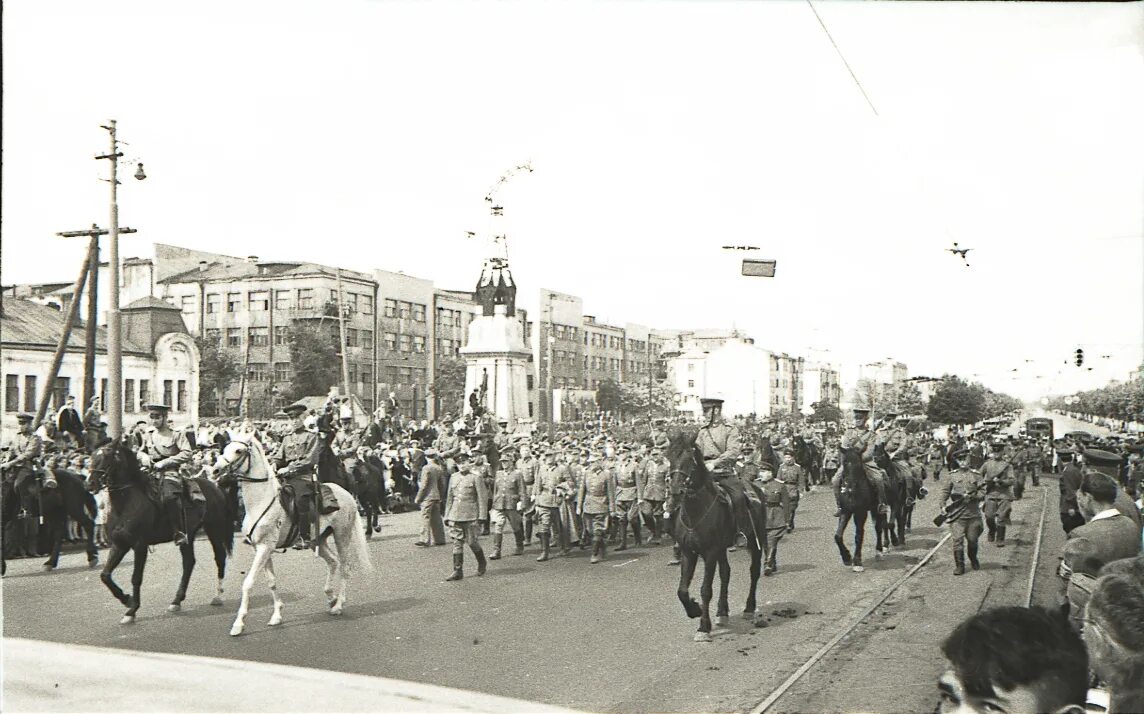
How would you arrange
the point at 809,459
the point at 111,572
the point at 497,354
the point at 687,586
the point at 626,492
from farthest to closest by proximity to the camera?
the point at 497,354 < the point at 809,459 < the point at 626,492 < the point at 111,572 < the point at 687,586

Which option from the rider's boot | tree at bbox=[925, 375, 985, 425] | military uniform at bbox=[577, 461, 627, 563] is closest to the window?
the rider's boot

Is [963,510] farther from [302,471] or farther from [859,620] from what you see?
[302,471]

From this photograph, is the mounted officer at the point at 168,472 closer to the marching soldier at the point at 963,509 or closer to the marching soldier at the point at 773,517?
the marching soldier at the point at 773,517

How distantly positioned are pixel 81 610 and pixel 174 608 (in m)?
1.10

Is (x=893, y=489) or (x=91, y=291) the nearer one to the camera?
(x=91, y=291)

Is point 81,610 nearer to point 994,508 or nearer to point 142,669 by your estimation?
point 142,669

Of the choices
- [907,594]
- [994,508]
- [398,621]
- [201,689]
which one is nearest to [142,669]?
[201,689]

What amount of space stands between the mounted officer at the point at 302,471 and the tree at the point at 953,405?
81.8 meters

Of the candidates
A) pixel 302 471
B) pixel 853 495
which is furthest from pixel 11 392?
pixel 853 495

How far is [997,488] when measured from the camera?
1486 cm

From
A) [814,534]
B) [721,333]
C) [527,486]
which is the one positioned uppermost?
[721,333]

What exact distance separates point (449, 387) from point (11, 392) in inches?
1780

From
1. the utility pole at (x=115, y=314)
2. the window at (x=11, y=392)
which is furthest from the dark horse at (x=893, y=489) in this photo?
the window at (x=11, y=392)

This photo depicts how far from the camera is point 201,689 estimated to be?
7297 mm
